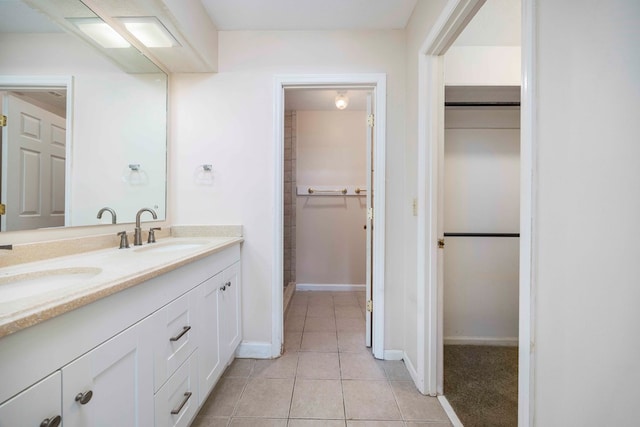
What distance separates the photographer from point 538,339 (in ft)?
2.32

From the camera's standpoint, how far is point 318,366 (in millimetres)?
1672

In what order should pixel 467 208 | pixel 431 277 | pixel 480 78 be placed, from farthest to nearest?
pixel 467 208 → pixel 480 78 → pixel 431 277

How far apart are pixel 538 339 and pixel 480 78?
1.67 metres

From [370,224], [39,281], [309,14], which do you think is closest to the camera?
[39,281]

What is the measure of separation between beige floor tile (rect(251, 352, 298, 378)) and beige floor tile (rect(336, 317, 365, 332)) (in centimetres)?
57

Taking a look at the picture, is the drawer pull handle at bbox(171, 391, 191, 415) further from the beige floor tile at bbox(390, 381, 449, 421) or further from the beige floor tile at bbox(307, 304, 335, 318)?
the beige floor tile at bbox(307, 304, 335, 318)

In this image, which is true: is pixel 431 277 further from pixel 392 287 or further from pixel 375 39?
pixel 375 39

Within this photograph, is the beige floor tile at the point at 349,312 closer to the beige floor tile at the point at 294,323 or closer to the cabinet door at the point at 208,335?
the beige floor tile at the point at 294,323

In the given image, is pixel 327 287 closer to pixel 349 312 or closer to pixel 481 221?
pixel 349 312

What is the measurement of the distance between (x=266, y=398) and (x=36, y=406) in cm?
111

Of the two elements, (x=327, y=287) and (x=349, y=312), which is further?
(x=327, y=287)

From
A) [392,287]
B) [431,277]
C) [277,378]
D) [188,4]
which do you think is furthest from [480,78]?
[277,378]

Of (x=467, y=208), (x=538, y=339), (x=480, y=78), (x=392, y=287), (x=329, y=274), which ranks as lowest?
(x=329, y=274)

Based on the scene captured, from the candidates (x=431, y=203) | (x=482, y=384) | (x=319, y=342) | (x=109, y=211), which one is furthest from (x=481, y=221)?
(x=109, y=211)
